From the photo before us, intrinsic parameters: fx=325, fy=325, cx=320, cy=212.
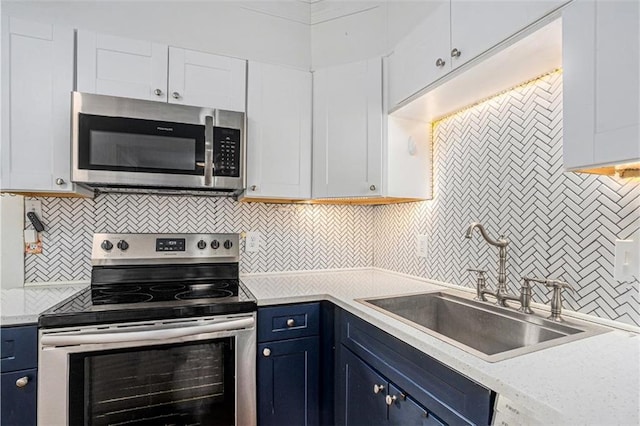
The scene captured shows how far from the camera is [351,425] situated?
139 cm

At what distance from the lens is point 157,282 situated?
1797 mm

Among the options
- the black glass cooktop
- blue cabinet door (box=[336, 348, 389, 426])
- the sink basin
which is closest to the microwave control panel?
the black glass cooktop

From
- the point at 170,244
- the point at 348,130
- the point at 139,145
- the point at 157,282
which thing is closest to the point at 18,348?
the point at 157,282

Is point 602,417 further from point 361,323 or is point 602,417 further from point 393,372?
point 361,323

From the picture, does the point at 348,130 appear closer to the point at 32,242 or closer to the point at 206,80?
the point at 206,80

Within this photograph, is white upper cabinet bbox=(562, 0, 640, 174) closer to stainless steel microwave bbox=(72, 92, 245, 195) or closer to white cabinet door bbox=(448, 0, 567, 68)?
white cabinet door bbox=(448, 0, 567, 68)

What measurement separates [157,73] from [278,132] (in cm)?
68

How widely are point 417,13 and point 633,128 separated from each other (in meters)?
1.10

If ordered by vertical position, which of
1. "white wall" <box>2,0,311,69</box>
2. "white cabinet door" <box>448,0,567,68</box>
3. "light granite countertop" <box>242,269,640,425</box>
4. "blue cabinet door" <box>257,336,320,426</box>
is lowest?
"blue cabinet door" <box>257,336,320,426</box>

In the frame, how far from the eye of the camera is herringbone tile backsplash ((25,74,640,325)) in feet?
3.68

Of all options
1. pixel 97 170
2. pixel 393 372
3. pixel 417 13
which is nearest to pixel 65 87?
pixel 97 170

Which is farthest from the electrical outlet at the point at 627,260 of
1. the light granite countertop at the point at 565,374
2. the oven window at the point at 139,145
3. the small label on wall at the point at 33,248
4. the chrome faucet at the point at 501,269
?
the small label on wall at the point at 33,248

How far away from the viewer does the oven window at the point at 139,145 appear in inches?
58.6

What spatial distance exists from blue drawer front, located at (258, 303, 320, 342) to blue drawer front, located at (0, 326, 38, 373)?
842mm
